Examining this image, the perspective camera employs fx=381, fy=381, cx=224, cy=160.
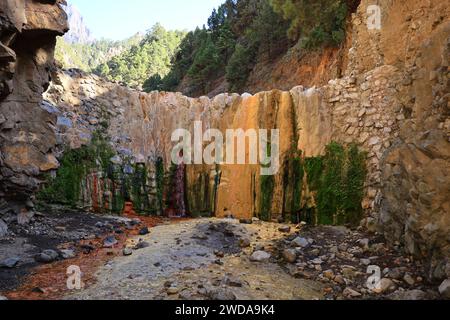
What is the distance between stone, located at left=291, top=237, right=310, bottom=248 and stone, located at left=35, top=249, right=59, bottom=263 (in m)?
4.38

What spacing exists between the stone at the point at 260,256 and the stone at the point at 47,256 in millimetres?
3432

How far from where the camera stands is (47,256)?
6523mm

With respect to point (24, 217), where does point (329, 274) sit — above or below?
below

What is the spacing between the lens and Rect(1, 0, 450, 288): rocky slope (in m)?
5.92

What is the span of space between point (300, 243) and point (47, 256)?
4.60m

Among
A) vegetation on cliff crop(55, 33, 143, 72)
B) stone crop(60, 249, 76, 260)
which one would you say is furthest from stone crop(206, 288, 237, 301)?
vegetation on cliff crop(55, 33, 143, 72)

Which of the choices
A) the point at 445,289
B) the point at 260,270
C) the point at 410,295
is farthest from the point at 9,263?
the point at 445,289

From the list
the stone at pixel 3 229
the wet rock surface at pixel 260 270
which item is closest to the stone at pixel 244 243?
the wet rock surface at pixel 260 270

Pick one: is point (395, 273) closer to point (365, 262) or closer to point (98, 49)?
point (365, 262)

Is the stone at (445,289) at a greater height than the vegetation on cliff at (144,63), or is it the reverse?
the vegetation on cliff at (144,63)

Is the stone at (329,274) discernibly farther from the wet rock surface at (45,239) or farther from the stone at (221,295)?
the wet rock surface at (45,239)

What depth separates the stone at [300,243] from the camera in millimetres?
7383

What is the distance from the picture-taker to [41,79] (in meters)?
8.51
